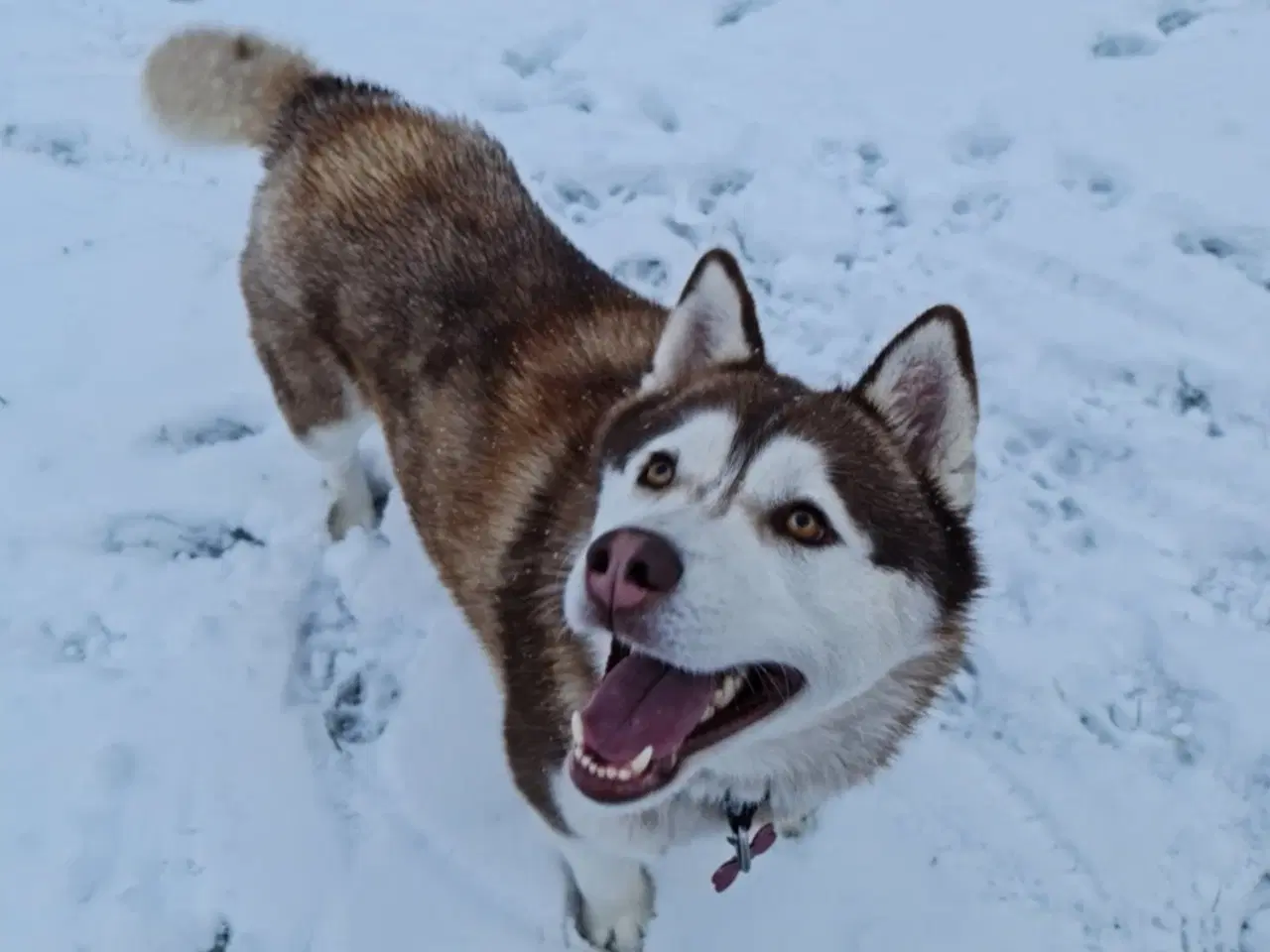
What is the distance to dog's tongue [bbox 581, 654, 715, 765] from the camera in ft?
6.96

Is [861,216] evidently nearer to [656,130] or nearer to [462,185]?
[656,130]

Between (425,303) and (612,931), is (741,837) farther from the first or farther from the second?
(425,303)

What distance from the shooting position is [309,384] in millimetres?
3570

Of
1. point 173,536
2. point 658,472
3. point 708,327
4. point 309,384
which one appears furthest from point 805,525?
point 173,536

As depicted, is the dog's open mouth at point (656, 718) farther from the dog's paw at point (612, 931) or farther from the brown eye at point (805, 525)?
the dog's paw at point (612, 931)

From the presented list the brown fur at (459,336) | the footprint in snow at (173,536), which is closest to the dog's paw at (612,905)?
the brown fur at (459,336)

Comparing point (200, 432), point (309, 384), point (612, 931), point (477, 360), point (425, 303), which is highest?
point (425, 303)

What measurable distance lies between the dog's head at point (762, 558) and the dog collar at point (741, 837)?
16cm

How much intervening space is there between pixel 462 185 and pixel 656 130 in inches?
90.7

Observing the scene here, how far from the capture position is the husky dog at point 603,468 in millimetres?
2027

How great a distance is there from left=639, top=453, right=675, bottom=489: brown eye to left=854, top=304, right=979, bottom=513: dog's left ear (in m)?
0.51

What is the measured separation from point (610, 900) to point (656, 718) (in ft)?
3.62

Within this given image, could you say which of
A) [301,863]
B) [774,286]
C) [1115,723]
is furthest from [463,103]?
[1115,723]

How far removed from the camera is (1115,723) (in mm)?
3545
